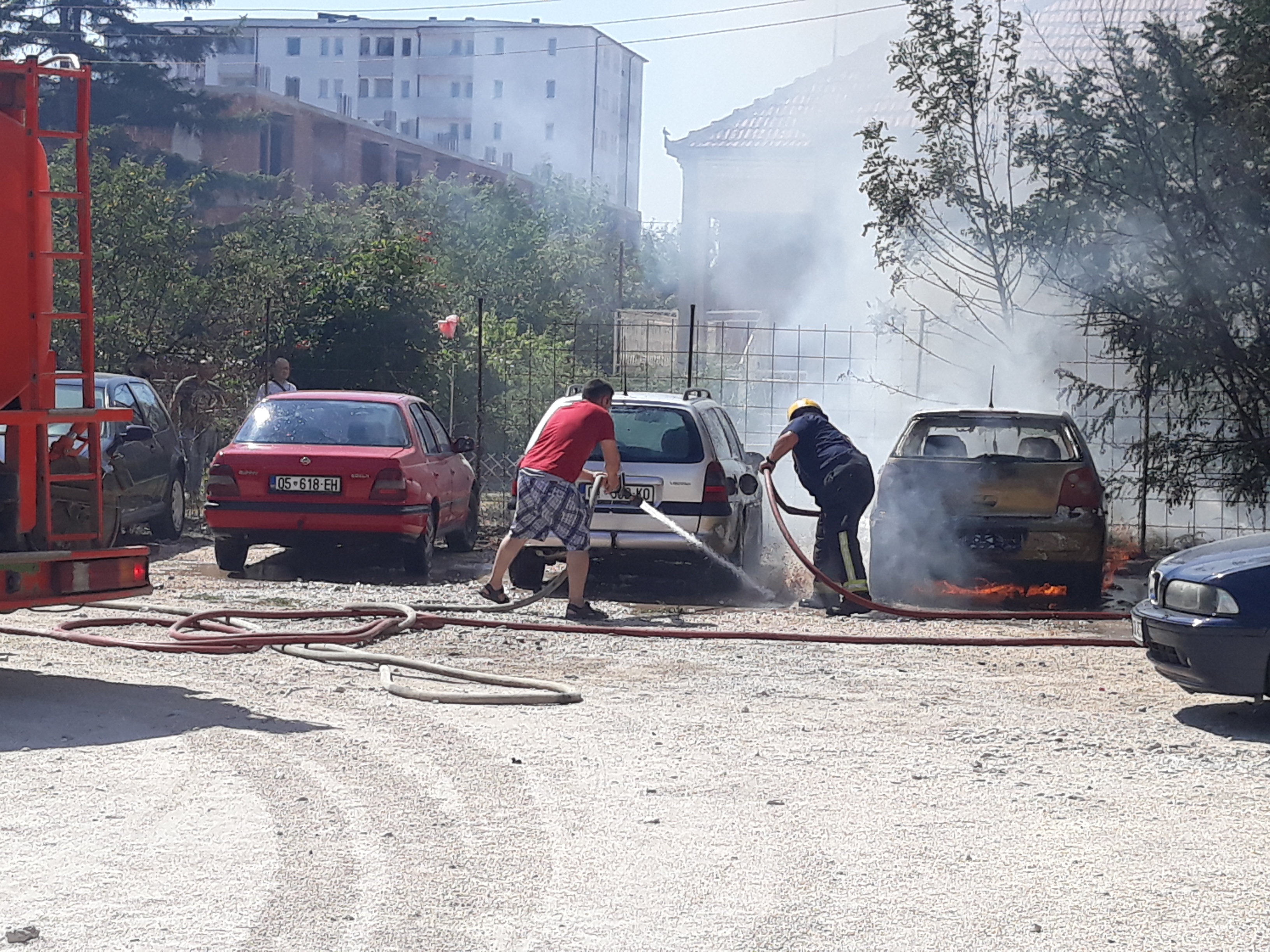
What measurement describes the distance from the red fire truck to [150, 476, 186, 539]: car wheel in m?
7.54

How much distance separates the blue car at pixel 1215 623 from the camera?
717 centimetres

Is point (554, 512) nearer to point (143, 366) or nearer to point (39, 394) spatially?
point (39, 394)

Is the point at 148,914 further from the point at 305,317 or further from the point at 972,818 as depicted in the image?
the point at 305,317

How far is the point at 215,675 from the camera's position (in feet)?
27.4

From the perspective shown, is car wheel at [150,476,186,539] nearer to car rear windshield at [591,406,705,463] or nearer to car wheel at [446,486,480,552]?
car wheel at [446,486,480,552]

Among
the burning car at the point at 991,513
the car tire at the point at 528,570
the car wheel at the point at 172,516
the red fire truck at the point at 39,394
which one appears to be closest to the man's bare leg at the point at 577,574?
the car tire at the point at 528,570

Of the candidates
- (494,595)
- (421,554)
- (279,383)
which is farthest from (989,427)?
(279,383)

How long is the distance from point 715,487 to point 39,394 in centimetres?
560

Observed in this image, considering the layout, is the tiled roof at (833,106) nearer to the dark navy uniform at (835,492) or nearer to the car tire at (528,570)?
the dark navy uniform at (835,492)

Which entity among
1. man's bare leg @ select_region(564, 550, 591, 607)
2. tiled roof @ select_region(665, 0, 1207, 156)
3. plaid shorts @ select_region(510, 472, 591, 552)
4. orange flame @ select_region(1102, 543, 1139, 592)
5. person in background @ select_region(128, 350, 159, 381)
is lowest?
orange flame @ select_region(1102, 543, 1139, 592)

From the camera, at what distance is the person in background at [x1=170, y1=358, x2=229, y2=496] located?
19.7 metres

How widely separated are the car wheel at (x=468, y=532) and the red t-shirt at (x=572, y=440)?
402cm

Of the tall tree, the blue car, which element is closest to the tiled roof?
the tall tree

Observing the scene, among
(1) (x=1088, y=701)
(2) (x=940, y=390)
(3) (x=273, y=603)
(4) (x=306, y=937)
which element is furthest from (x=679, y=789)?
(2) (x=940, y=390)
